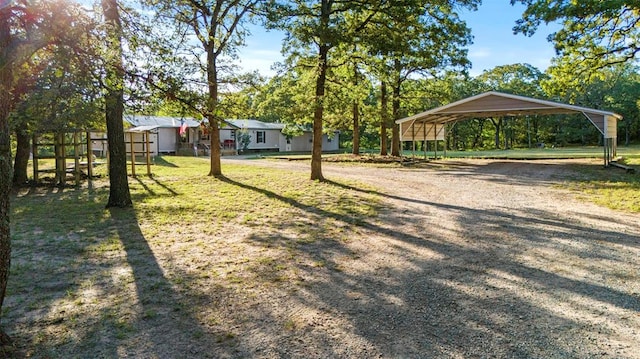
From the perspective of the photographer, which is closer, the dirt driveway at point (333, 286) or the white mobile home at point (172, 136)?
the dirt driveway at point (333, 286)

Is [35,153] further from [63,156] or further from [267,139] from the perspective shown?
[267,139]

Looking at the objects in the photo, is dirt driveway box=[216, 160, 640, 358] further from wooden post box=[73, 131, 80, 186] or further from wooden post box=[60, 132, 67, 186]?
wooden post box=[60, 132, 67, 186]

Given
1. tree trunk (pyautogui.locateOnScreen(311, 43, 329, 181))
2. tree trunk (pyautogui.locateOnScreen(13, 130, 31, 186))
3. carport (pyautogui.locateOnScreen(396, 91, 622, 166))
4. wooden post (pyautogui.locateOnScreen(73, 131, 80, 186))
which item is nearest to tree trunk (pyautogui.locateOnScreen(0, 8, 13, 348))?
tree trunk (pyautogui.locateOnScreen(311, 43, 329, 181))

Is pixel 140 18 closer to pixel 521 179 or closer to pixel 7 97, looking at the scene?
pixel 7 97

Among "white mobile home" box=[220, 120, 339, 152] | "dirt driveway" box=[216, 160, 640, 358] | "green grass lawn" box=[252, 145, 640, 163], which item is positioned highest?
"white mobile home" box=[220, 120, 339, 152]

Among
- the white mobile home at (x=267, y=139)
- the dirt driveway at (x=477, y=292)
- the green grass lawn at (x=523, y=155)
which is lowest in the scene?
the dirt driveway at (x=477, y=292)

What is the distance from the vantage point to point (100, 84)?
367cm

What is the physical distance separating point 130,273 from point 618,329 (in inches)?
166

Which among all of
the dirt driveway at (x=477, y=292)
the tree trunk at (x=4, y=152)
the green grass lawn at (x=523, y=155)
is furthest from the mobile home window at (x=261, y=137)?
the tree trunk at (x=4, y=152)

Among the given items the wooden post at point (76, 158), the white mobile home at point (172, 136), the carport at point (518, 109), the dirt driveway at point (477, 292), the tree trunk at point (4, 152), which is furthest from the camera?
the white mobile home at point (172, 136)

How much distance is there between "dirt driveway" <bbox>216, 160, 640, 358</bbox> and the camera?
2.75m

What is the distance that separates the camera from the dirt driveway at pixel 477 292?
9.02ft

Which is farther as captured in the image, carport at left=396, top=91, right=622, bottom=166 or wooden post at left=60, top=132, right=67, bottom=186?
carport at left=396, top=91, right=622, bottom=166

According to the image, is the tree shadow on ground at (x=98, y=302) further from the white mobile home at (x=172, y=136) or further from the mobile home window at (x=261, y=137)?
the mobile home window at (x=261, y=137)
